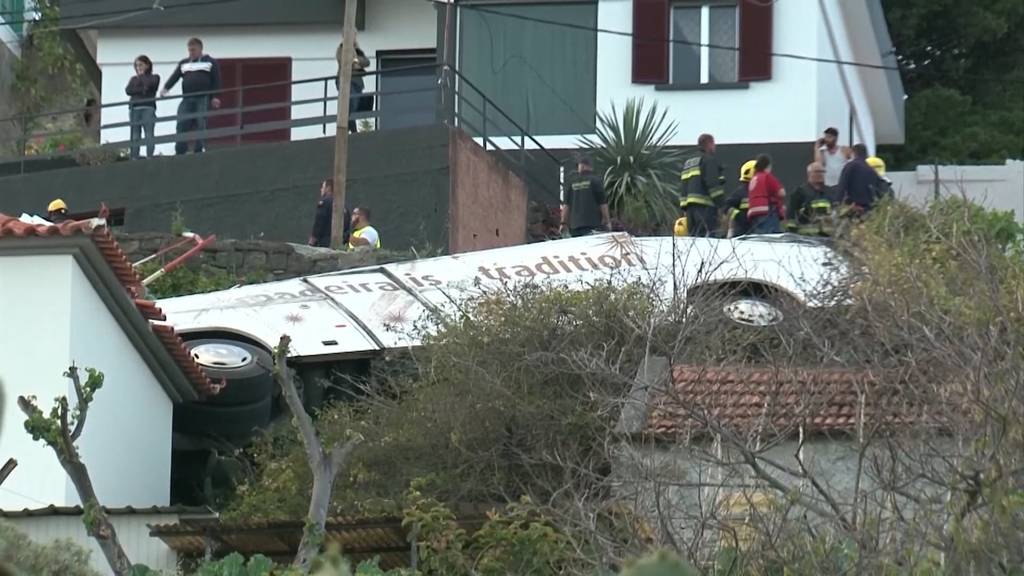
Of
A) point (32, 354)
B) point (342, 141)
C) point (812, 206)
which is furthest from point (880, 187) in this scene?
point (32, 354)

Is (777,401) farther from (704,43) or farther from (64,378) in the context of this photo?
(704,43)

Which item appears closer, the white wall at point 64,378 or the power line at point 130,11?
the white wall at point 64,378

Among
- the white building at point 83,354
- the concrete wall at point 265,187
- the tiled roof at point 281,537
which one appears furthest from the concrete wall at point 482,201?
the tiled roof at point 281,537

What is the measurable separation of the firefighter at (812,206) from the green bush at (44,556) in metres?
12.0

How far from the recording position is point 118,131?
31.4 metres

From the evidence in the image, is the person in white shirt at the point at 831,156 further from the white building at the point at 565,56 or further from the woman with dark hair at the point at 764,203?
the white building at the point at 565,56

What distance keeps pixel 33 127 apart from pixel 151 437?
1520 centimetres

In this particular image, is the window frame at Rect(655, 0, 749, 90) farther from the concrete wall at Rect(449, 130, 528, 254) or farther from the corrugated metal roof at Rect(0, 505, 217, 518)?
the corrugated metal roof at Rect(0, 505, 217, 518)

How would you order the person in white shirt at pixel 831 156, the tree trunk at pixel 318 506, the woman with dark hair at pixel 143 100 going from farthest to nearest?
the woman with dark hair at pixel 143 100
the person in white shirt at pixel 831 156
the tree trunk at pixel 318 506

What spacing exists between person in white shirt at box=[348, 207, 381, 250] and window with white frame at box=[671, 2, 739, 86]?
22.4 feet

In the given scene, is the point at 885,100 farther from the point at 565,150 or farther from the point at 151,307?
the point at 151,307

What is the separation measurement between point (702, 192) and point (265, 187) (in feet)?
19.8

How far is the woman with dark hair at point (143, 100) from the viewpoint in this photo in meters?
27.9

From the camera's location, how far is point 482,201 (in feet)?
86.8
